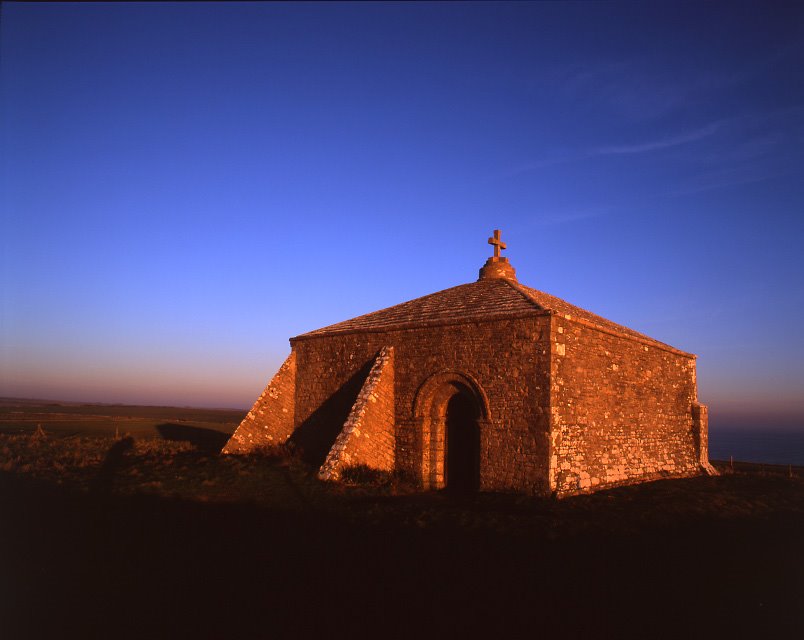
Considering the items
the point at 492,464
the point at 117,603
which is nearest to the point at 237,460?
the point at 492,464

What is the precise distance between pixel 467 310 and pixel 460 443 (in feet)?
11.8

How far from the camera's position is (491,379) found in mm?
13164

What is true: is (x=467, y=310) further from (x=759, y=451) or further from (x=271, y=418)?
(x=759, y=451)

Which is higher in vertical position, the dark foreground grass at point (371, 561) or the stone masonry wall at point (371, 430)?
the stone masonry wall at point (371, 430)

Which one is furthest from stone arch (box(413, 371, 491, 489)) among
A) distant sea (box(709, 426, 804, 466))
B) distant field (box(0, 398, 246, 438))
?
distant sea (box(709, 426, 804, 466))

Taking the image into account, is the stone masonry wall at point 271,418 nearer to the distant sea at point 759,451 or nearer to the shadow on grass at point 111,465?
the shadow on grass at point 111,465

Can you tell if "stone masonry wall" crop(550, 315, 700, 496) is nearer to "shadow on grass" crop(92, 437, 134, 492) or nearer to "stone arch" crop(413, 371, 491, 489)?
"stone arch" crop(413, 371, 491, 489)

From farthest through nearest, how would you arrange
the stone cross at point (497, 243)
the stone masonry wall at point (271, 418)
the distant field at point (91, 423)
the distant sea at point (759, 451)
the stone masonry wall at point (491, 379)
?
the distant sea at point (759, 451) → the distant field at point (91, 423) → the stone cross at point (497, 243) → the stone masonry wall at point (271, 418) → the stone masonry wall at point (491, 379)

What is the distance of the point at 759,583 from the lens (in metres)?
7.48

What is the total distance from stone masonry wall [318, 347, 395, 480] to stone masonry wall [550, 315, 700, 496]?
14.7 feet

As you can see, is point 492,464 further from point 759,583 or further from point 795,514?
point 795,514

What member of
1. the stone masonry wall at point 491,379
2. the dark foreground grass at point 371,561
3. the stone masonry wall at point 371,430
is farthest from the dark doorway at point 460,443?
the dark foreground grass at point 371,561

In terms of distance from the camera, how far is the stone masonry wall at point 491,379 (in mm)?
12305

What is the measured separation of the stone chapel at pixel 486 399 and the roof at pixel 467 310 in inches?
2.5
